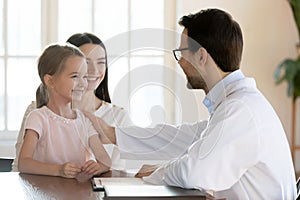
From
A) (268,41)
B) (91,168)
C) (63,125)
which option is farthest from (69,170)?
(268,41)

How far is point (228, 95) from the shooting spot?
210 centimetres

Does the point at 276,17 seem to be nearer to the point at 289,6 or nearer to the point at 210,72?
the point at 289,6

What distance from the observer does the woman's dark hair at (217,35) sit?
2127 millimetres

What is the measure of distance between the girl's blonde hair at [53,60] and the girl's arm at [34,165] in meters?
0.27

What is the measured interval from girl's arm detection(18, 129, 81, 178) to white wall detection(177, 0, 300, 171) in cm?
247

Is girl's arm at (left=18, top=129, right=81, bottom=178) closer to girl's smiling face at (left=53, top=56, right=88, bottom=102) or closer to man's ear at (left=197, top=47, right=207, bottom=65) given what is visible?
girl's smiling face at (left=53, top=56, right=88, bottom=102)

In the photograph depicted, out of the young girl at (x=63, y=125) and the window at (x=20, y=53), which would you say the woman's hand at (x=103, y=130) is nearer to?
the young girl at (x=63, y=125)

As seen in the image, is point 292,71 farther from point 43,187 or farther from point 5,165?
point 43,187

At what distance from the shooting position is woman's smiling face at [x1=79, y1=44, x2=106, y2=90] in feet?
9.15

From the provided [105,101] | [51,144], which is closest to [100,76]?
[105,101]

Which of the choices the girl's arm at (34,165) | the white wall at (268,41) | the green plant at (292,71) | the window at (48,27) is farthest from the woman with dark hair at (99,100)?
the green plant at (292,71)

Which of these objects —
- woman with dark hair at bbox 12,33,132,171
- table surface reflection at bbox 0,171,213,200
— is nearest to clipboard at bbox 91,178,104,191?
table surface reflection at bbox 0,171,213,200

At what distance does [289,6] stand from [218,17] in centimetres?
282

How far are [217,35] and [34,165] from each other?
81 centimetres
